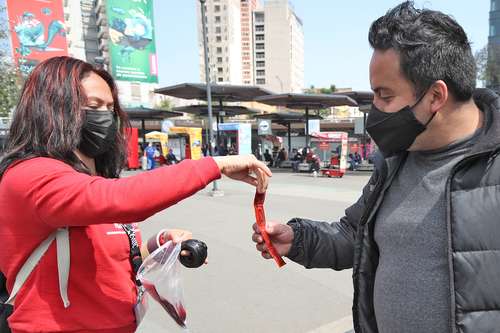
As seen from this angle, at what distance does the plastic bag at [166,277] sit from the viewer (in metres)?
1.49

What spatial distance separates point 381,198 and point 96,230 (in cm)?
108

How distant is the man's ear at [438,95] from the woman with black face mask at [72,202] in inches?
25.5

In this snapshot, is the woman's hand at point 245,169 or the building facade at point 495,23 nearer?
the woman's hand at point 245,169

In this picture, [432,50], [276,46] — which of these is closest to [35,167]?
[432,50]

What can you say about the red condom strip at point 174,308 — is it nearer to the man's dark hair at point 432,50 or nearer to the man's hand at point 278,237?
the man's hand at point 278,237

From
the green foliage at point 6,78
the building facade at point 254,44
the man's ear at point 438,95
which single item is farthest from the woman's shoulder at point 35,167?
the building facade at point 254,44

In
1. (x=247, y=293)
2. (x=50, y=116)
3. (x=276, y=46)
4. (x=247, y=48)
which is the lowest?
(x=247, y=293)

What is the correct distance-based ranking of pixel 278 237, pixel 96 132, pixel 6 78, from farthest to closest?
pixel 6 78 → pixel 278 237 → pixel 96 132

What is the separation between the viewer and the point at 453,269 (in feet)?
3.90

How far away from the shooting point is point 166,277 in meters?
1.54

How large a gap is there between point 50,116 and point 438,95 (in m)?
1.35

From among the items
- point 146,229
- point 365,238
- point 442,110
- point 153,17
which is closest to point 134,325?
point 365,238

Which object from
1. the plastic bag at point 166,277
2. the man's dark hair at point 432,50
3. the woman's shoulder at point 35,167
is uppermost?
the man's dark hair at point 432,50

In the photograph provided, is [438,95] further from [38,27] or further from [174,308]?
[38,27]
